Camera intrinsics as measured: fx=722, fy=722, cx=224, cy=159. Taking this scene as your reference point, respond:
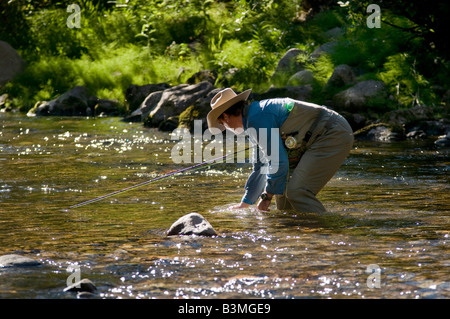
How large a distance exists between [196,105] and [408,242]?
9689mm

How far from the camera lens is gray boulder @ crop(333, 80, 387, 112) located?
44.5 feet

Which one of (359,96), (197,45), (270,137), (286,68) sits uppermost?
(197,45)

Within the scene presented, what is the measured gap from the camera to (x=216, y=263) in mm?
4633

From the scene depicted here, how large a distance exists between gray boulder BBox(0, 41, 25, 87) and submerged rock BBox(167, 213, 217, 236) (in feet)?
58.1

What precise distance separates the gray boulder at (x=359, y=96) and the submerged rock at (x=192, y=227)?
8.59m

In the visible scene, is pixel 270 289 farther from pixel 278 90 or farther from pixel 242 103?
pixel 278 90

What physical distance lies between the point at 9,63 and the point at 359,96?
503 inches

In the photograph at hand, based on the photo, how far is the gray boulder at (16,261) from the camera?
451cm

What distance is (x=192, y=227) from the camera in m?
5.42

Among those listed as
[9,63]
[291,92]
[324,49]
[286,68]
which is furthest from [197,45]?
[9,63]

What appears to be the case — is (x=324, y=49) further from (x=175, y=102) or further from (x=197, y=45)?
(x=197, y=45)

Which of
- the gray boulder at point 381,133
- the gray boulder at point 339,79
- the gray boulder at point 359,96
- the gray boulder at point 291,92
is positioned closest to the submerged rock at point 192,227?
the gray boulder at point 381,133

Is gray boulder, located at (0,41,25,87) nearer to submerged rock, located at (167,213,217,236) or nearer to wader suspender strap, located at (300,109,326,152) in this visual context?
wader suspender strap, located at (300,109,326,152)

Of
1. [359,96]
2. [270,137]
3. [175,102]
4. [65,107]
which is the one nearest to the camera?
[270,137]
